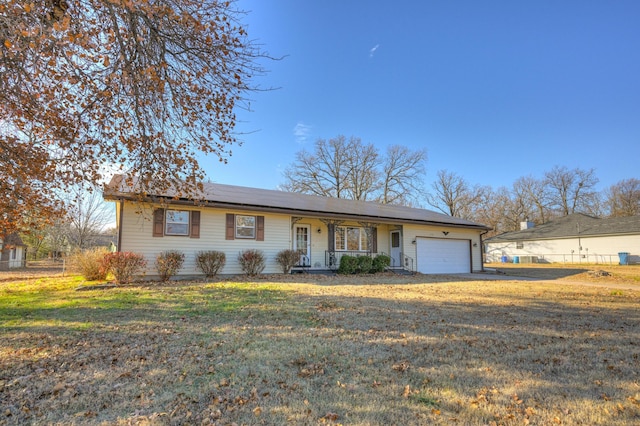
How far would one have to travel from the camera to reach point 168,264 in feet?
37.4

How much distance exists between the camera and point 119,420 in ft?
8.38

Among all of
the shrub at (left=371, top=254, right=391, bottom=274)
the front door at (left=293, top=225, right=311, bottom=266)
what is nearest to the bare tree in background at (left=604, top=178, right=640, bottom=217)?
the shrub at (left=371, top=254, right=391, bottom=274)

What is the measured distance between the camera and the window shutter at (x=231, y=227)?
44.1ft

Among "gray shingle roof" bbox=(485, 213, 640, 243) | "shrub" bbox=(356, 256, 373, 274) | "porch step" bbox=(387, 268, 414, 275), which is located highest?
"gray shingle roof" bbox=(485, 213, 640, 243)

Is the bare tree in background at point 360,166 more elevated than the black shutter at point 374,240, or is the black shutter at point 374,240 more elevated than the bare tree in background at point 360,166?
the bare tree in background at point 360,166

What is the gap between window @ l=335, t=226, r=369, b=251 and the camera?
16.9 metres

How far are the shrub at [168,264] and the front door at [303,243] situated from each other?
5.37 meters

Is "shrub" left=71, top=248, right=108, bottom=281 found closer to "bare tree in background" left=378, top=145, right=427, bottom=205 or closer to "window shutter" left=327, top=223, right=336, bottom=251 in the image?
"window shutter" left=327, top=223, right=336, bottom=251

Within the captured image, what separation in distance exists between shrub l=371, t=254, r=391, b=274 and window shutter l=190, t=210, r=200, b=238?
8.02 meters

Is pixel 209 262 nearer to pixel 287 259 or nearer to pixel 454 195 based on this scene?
pixel 287 259

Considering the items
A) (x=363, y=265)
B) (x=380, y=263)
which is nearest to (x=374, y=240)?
(x=380, y=263)

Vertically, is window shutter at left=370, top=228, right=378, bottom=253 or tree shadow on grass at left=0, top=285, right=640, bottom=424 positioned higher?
window shutter at left=370, top=228, right=378, bottom=253

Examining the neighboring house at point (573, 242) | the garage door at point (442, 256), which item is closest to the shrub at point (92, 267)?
the garage door at point (442, 256)

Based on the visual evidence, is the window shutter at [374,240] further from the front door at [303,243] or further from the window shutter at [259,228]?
the window shutter at [259,228]
